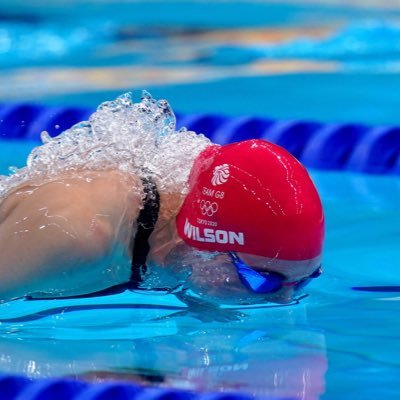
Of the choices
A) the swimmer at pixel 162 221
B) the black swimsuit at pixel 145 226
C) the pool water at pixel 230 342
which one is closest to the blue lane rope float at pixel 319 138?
the pool water at pixel 230 342

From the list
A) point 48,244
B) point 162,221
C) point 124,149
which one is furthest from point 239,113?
point 48,244

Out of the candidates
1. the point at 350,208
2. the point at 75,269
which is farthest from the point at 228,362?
the point at 350,208

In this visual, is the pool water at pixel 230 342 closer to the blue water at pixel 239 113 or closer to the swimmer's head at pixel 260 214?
the blue water at pixel 239 113

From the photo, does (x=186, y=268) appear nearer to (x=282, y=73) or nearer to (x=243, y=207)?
(x=243, y=207)

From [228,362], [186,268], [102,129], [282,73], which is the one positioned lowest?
[228,362]

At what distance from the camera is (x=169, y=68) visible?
638cm

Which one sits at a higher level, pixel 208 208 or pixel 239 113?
pixel 239 113

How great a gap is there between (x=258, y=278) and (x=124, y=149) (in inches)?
19.8

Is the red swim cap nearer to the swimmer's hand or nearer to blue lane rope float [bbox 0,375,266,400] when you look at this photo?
the swimmer's hand

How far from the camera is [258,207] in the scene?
238 centimetres

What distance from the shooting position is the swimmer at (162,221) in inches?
93.5

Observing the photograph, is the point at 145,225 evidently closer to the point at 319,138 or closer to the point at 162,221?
the point at 162,221

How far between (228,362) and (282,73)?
3965 millimetres

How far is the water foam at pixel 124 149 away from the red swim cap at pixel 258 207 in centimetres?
15
